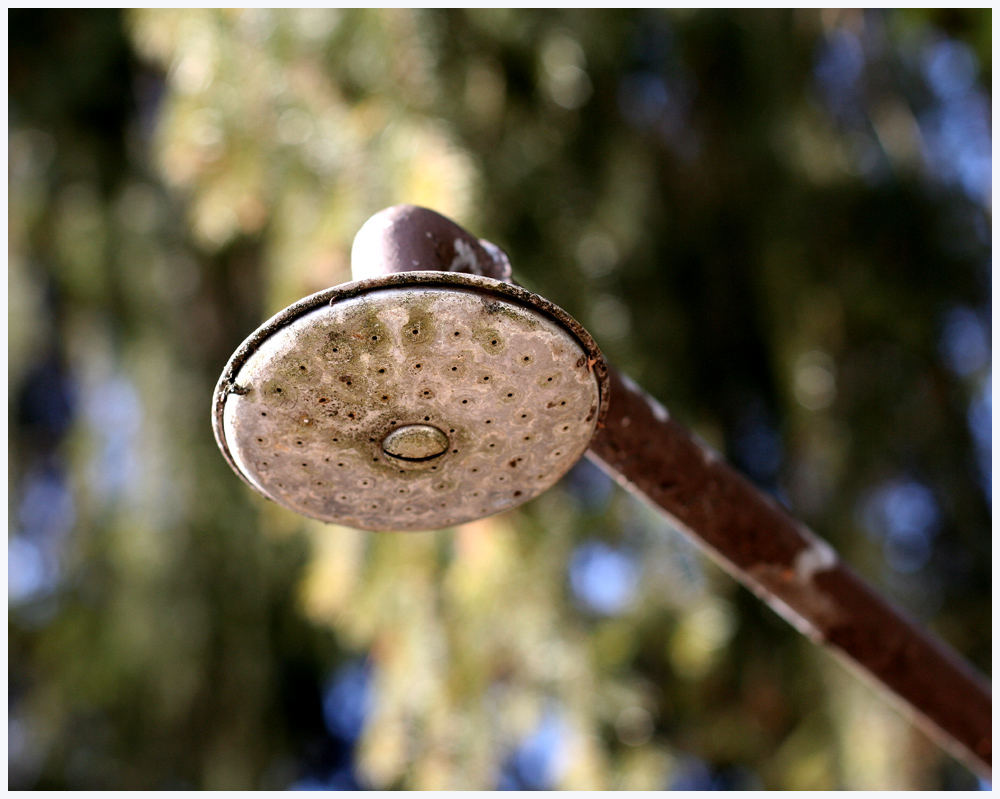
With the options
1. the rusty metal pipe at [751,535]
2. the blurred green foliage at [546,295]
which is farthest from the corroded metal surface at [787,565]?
the blurred green foliage at [546,295]

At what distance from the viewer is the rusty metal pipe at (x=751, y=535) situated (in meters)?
0.65

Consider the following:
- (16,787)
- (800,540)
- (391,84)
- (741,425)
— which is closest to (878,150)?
(741,425)

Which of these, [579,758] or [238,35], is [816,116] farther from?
[579,758]

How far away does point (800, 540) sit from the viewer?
834 mm

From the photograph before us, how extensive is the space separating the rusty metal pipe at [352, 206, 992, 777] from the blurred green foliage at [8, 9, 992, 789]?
1.65ft

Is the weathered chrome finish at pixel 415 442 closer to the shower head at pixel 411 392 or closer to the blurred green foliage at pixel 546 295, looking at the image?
the shower head at pixel 411 392

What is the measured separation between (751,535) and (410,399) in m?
0.35

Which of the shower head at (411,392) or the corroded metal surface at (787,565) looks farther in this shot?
the corroded metal surface at (787,565)

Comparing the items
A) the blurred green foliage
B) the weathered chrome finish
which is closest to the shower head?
the weathered chrome finish

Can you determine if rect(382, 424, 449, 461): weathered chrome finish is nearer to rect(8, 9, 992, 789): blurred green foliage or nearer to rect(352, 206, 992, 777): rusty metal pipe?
rect(352, 206, 992, 777): rusty metal pipe

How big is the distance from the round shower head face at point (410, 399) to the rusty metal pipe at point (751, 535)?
83mm

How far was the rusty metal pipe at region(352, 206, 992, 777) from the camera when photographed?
65 centimetres

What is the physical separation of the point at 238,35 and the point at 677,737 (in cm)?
157

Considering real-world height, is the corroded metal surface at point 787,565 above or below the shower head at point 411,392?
below
